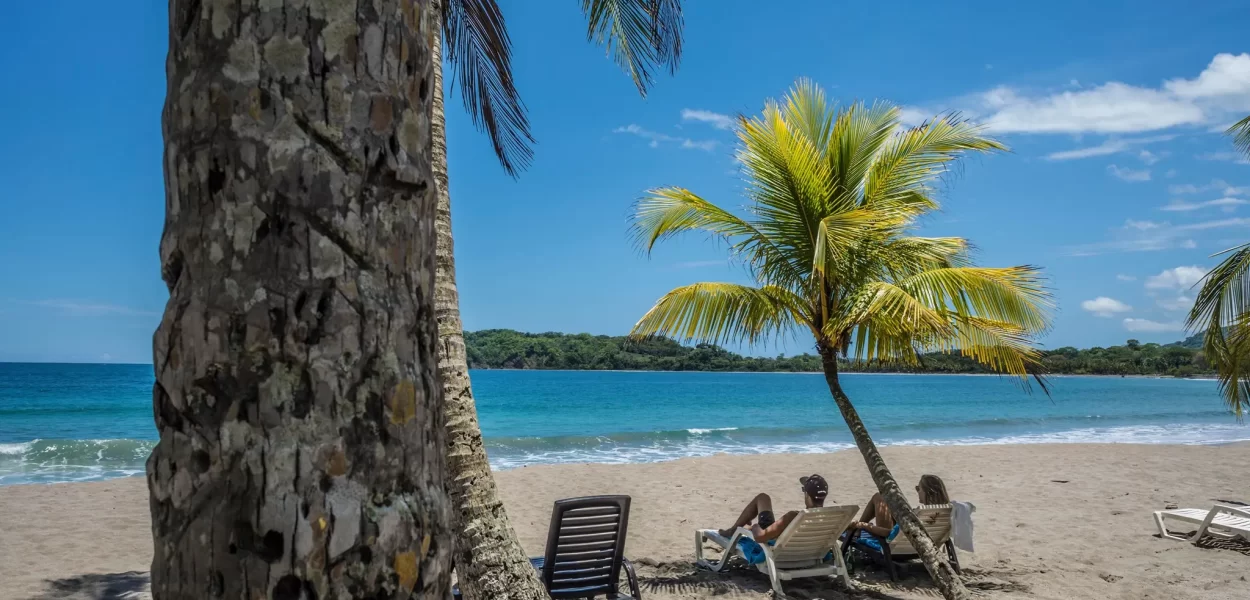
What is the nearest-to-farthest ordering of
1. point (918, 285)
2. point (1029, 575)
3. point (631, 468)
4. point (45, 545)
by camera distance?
point (918, 285) < point (1029, 575) < point (45, 545) < point (631, 468)

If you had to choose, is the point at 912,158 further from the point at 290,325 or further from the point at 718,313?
the point at 290,325

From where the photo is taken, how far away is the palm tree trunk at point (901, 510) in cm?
623

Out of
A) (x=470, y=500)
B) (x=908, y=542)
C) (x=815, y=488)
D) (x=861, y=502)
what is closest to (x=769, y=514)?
(x=815, y=488)

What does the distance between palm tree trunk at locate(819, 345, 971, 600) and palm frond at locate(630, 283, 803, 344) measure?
511 mm

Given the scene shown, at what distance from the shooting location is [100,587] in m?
6.91

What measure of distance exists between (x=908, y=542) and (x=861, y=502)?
16.9 feet

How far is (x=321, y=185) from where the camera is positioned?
1.33 metres

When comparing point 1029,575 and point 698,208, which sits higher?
point 698,208

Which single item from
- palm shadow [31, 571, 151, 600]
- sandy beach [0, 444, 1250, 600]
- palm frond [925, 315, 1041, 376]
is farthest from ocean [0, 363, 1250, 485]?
palm frond [925, 315, 1041, 376]

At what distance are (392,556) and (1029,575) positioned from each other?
7.63 metres

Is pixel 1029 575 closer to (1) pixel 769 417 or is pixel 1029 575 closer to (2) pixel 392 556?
(2) pixel 392 556

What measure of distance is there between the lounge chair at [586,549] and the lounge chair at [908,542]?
8.31ft

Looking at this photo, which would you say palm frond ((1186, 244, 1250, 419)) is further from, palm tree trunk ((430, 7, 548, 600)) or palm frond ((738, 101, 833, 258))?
palm tree trunk ((430, 7, 548, 600))

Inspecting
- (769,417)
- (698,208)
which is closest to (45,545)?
(698,208)
